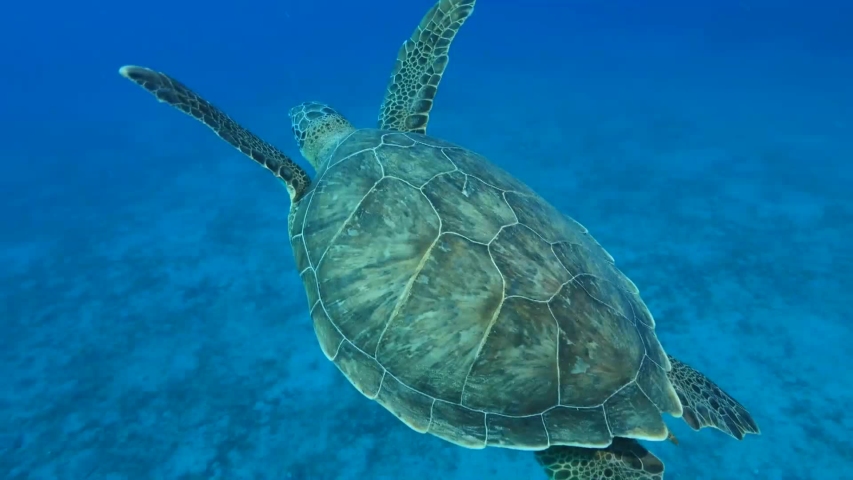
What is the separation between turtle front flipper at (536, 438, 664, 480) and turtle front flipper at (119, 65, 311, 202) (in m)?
2.85

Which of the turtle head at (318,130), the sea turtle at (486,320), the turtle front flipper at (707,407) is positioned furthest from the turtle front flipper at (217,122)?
the turtle front flipper at (707,407)

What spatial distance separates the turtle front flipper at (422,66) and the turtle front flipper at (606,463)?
3.39 m

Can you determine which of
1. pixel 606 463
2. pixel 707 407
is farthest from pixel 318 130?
pixel 707 407

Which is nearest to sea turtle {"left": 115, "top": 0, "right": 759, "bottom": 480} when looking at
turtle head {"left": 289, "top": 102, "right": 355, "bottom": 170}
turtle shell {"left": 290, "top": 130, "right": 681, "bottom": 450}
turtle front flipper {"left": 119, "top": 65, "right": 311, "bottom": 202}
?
turtle shell {"left": 290, "top": 130, "right": 681, "bottom": 450}

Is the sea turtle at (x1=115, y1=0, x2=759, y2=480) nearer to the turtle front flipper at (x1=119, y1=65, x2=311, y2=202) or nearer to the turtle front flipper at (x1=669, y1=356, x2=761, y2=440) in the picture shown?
the turtle front flipper at (x1=669, y1=356, x2=761, y2=440)

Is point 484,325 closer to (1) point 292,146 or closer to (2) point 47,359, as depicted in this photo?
(2) point 47,359

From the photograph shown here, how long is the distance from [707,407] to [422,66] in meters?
3.98

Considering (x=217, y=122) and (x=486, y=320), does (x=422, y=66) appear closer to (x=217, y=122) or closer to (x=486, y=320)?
(x=217, y=122)

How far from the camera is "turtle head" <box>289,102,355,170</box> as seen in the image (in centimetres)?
479

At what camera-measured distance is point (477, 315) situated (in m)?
2.70

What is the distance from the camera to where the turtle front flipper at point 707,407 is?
286 centimetres

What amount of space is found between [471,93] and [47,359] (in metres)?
14.8

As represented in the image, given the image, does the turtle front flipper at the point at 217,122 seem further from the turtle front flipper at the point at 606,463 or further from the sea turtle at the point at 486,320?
the turtle front flipper at the point at 606,463

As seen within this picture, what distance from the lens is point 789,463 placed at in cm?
474
